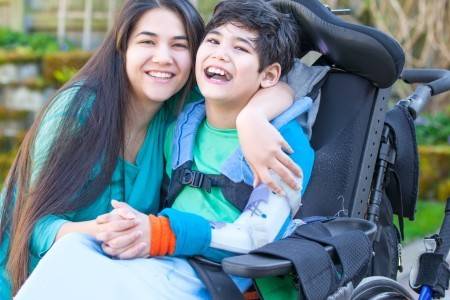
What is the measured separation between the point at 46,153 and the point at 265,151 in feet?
Answer: 2.08

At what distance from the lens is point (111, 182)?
2.62m

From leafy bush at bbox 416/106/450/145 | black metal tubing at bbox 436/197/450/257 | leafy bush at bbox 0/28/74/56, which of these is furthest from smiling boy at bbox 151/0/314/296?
leafy bush at bbox 0/28/74/56

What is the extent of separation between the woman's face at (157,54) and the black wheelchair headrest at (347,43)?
337mm

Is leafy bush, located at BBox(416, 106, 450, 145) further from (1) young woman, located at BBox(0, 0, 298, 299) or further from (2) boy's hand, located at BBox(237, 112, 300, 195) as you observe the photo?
(2) boy's hand, located at BBox(237, 112, 300, 195)

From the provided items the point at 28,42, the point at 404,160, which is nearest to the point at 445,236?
the point at 404,160

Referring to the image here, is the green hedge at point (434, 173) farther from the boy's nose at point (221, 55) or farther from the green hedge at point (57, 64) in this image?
the boy's nose at point (221, 55)

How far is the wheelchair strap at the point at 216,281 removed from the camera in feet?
7.19

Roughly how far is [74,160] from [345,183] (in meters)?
0.80

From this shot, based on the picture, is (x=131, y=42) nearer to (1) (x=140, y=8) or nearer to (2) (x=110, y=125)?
(1) (x=140, y=8)

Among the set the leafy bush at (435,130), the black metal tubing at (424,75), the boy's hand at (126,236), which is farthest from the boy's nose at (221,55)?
the leafy bush at (435,130)

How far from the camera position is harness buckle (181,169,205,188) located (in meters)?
2.50

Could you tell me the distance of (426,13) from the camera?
24.5 ft

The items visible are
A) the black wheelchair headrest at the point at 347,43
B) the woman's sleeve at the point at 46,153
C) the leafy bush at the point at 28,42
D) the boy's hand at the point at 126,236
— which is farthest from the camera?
the leafy bush at the point at 28,42

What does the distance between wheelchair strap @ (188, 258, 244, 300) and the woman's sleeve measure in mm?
431
